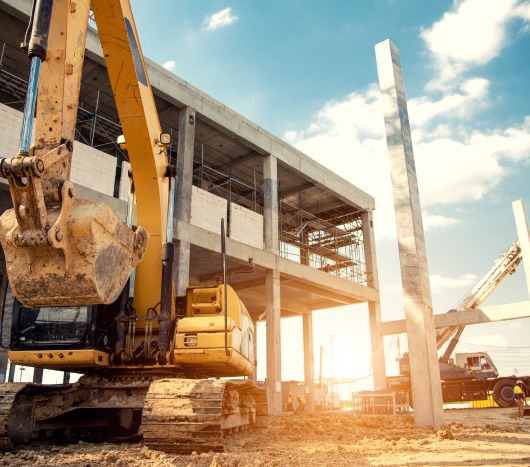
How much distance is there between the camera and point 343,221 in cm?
3097

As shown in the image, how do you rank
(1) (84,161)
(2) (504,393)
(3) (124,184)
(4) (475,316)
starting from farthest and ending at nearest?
(4) (475,316) → (2) (504,393) → (3) (124,184) → (1) (84,161)

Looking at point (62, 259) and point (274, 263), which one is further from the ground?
point (274, 263)

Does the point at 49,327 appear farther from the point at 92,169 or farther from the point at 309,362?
the point at 309,362

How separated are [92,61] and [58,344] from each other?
1224cm

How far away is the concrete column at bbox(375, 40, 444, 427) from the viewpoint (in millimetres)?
12609

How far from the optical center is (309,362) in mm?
29859

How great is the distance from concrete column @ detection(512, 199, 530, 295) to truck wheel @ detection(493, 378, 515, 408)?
244 inches

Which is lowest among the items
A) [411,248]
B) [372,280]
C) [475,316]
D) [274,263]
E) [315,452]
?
[315,452]

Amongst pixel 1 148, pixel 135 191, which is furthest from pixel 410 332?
pixel 1 148

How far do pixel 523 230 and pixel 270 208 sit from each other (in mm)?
16029

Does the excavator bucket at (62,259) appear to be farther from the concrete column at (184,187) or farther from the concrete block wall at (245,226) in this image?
the concrete block wall at (245,226)

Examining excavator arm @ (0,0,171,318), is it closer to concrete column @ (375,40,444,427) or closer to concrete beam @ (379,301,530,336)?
concrete column @ (375,40,444,427)

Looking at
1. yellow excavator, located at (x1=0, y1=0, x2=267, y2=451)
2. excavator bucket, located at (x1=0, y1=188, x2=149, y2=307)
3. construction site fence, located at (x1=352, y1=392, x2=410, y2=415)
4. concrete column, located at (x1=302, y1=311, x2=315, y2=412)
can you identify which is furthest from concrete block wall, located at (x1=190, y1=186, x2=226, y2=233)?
excavator bucket, located at (x1=0, y1=188, x2=149, y2=307)

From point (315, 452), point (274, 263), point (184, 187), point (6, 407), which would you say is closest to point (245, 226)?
point (274, 263)
